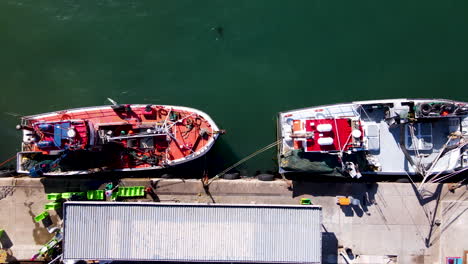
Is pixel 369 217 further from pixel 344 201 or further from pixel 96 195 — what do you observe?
pixel 96 195

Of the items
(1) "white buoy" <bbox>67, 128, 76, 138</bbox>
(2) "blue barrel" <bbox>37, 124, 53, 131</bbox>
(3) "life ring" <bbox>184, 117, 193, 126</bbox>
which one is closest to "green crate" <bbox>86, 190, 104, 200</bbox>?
(1) "white buoy" <bbox>67, 128, 76, 138</bbox>

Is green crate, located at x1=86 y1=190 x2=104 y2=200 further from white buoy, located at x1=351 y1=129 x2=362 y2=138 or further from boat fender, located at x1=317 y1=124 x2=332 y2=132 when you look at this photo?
white buoy, located at x1=351 y1=129 x2=362 y2=138

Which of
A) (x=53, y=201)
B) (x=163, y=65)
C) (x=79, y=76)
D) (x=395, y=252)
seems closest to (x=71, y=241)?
(x=53, y=201)

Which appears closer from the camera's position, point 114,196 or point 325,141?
point 325,141

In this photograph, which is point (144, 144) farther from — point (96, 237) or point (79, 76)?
point (79, 76)

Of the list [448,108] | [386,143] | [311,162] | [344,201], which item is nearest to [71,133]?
[311,162]

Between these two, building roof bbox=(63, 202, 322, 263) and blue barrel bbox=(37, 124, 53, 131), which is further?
building roof bbox=(63, 202, 322, 263)

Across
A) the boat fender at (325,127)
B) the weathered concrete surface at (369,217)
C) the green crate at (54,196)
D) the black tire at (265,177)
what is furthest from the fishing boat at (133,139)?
the boat fender at (325,127)
